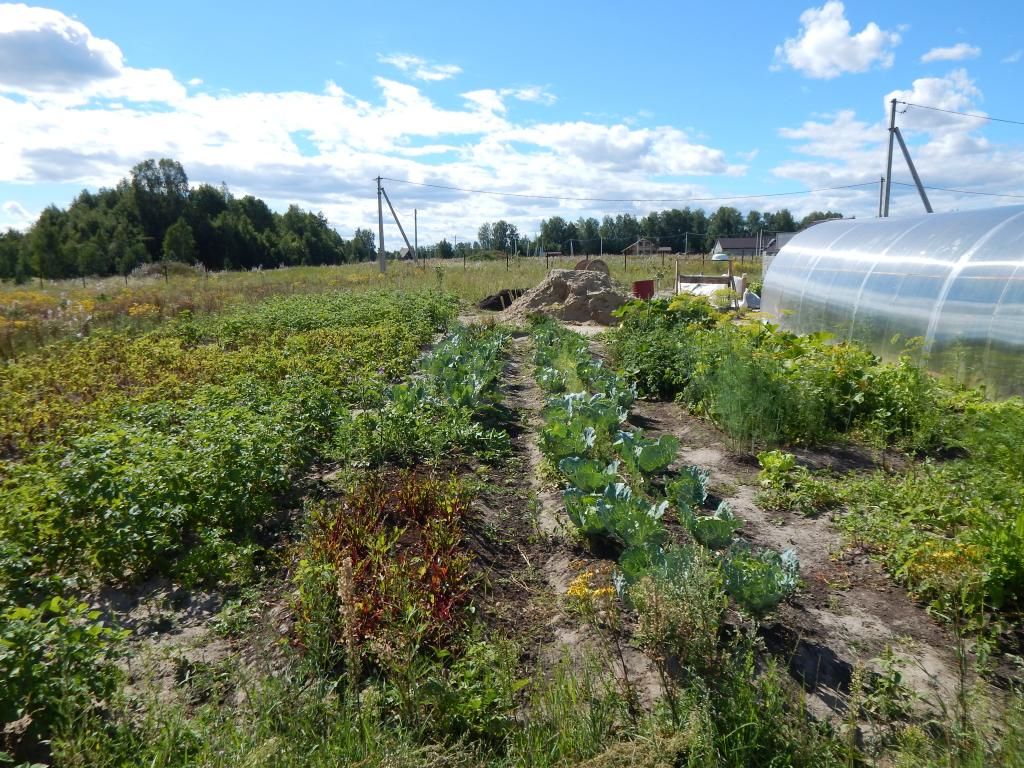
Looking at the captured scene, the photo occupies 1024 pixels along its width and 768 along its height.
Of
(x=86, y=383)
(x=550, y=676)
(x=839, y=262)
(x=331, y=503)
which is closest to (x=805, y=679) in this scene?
(x=550, y=676)

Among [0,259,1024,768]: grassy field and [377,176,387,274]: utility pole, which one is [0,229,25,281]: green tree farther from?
[0,259,1024,768]: grassy field

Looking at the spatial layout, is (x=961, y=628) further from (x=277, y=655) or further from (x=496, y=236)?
(x=496, y=236)

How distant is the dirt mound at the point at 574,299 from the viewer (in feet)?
62.5

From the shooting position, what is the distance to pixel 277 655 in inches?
129

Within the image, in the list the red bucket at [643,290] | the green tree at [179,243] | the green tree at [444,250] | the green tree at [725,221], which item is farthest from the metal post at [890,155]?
the green tree at [725,221]

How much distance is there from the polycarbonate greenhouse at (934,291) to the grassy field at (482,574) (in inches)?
28.5

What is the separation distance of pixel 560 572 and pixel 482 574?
1.93 feet

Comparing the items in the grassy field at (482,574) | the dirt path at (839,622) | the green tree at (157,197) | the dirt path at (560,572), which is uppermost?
the green tree at (157,197)

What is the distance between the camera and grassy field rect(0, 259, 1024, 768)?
2572 mm

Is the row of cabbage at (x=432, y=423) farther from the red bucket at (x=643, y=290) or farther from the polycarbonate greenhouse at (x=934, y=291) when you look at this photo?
the red bucket at (x=643, y=290)

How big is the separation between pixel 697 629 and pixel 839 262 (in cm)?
1011

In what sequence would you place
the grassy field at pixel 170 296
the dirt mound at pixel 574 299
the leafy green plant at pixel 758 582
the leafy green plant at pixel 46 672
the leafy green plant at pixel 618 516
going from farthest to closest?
the dirt mound at pixel 574 299
the grassy field at pixel 170 296
the leafy green plant at pixel 618 516
the leafy green plant at pixel 758 582
the leafy green plant at pixel 46 672

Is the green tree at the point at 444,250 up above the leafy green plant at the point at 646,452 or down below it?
above

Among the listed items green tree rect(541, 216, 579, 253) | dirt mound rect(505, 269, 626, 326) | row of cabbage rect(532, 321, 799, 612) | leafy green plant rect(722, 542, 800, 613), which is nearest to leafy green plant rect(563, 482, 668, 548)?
row of cabbage rect(532, 321, 799, 612)
